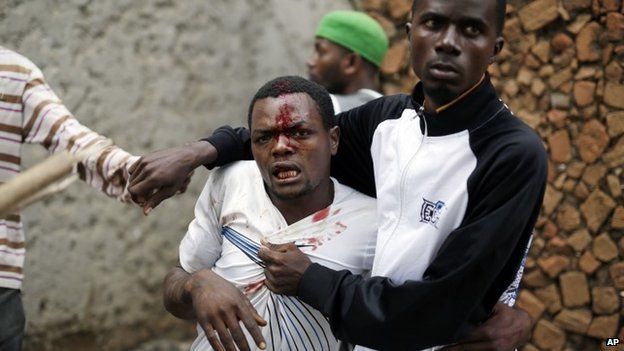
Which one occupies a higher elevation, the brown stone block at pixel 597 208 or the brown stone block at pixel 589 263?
the brown stone block at pixel 597 208

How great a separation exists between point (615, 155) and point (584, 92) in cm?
39

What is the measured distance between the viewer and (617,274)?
4496 mm

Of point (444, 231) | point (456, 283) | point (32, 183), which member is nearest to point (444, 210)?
point (444, 231)

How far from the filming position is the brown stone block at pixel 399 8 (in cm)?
530

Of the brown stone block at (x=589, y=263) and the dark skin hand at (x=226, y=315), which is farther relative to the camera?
the brown stone block at (x=589, y=263)

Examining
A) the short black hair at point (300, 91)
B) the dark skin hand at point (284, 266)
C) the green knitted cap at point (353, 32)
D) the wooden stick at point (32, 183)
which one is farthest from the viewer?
the green knitted cap at point (353, 32)

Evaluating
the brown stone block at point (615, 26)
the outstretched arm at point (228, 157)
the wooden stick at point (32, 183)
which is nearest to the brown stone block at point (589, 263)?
the brown stone block at point (615, 26)

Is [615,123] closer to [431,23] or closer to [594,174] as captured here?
[594,174]

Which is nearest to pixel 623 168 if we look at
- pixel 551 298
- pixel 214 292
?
pixel 551 298

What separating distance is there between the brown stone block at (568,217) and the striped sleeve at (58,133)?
2.68 meters

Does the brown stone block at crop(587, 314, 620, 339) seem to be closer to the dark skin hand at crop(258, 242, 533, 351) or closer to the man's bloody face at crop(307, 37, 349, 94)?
the man's bloody face at crop(307, 37, 349, 94)

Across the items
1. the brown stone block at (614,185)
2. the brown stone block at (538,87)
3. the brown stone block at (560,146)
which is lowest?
the brown stone block at (614,185)

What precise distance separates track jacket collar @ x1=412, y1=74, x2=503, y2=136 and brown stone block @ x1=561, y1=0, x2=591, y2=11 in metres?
2.60

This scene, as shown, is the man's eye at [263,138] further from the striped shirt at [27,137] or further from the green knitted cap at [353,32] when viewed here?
the green knitted cap at [353,32]
